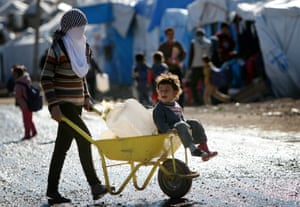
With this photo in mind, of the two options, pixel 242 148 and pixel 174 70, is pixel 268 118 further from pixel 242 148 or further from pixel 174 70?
pixel 242 148

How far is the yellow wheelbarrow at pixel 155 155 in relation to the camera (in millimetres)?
6629

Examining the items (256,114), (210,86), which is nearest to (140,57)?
(210,86)

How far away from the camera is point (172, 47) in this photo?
46.1ft

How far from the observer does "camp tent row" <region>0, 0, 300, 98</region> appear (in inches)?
709

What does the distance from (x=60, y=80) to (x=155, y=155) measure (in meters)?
1.12

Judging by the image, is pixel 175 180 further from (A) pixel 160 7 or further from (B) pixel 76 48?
(A) pixel 160 7

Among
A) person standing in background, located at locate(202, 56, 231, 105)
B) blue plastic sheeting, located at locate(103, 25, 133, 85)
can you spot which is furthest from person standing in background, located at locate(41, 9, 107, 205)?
blue plastic sheeting, located at locate(103, 25, 133, 85)

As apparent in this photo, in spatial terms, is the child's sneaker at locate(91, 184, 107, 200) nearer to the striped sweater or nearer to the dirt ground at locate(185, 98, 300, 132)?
the striped sweater

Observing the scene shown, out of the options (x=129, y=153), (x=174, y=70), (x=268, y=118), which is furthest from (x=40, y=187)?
(x=268, y=118)

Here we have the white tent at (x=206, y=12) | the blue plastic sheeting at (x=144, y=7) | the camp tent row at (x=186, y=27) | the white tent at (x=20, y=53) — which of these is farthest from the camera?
the white tent at (x=20, y=53)

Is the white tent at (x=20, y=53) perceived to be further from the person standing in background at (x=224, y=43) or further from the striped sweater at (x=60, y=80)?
the striped sweater at (x=60, y=80)

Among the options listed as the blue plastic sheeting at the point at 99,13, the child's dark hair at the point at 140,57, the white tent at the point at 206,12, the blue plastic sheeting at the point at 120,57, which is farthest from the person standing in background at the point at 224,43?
the blue plastic sheeting at the point at 120,57

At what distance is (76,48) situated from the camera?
7.04m

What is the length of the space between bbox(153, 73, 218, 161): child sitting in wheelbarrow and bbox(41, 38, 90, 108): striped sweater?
2.46 feet
